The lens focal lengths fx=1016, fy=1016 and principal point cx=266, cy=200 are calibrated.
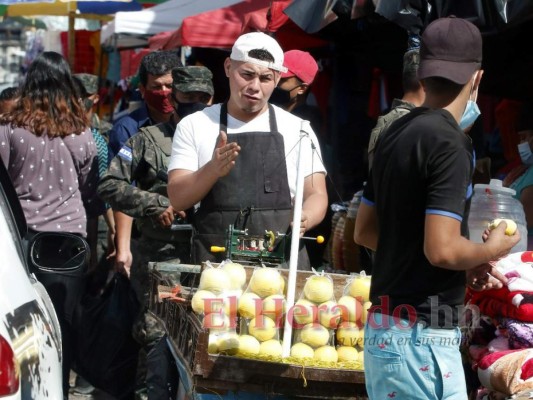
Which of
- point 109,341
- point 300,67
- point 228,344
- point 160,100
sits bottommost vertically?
point 109,341

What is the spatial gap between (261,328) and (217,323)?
0.75ft

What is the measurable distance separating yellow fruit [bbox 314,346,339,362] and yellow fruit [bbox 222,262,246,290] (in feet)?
1.51

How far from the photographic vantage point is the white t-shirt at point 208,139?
5.10 m

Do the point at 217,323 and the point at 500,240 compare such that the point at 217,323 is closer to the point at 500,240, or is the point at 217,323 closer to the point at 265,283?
the point at 265,283

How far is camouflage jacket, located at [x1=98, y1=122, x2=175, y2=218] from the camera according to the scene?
6.09m

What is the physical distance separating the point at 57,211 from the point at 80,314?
841 mm

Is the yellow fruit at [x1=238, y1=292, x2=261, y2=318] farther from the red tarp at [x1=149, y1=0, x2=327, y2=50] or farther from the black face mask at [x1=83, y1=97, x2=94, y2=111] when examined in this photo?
the black face mask at [x1=83, y1=97, x2=94, y2=111]

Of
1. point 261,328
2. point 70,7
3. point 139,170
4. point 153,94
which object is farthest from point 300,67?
point 70,7

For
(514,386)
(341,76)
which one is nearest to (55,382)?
(514,386)

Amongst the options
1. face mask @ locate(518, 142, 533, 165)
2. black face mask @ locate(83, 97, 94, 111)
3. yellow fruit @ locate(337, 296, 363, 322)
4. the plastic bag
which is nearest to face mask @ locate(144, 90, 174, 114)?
the plastic bag

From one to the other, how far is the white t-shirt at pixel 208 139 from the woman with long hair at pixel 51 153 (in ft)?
4.54

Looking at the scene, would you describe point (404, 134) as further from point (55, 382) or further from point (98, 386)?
point (98, 386)

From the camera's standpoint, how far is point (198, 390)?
13.8 feet

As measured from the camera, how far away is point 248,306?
438 centimetres
